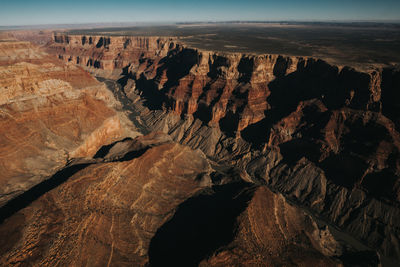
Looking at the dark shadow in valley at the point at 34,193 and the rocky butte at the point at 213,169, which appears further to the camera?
the dark shadow in valley at the point at 34,193

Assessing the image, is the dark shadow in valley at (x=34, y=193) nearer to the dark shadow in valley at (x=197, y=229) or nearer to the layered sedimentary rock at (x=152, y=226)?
the layered sedimentary rock at (x=152, y=226)

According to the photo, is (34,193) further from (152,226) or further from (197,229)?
(197,229)

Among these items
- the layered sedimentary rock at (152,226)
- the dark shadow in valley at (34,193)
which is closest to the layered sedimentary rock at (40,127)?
the dark shadow in valley at (34,193)

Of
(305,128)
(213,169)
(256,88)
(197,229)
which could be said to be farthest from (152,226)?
(256,88)

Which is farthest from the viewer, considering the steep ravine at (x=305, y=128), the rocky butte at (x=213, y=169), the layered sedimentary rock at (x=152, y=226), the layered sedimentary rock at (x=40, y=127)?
the steep ravine at (x=305, y=128)

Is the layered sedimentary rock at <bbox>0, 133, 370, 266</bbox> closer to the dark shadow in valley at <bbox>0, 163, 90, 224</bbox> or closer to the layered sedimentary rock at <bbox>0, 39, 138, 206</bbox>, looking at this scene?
the dark shadow in valley at <bbox>0, 163, 90, 224</bbox>

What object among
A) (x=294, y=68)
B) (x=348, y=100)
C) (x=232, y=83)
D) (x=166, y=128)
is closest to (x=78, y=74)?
(x=166, y=128)
